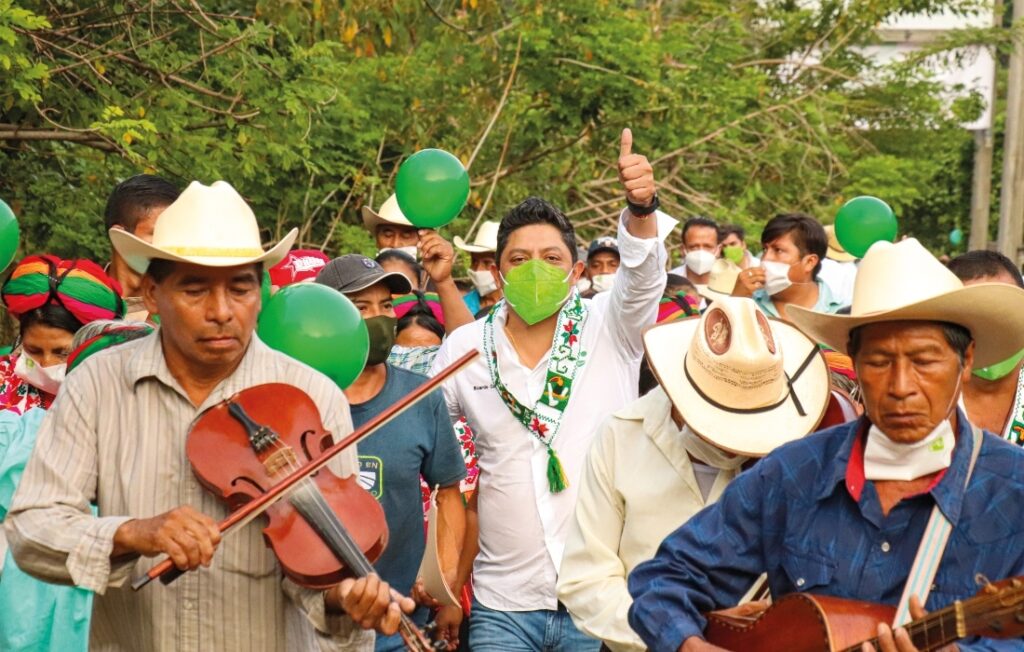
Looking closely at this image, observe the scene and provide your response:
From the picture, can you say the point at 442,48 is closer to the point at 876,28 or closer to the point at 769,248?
the point at 769,248

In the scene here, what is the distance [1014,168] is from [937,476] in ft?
64.0

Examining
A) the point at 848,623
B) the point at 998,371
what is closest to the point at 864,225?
the point at 998,371

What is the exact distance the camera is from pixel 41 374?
6230 mm

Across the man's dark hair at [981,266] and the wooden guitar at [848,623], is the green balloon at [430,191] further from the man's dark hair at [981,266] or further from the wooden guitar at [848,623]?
the wooden guitar at [848,623]

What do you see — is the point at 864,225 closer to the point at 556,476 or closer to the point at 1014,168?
the point at 556,476

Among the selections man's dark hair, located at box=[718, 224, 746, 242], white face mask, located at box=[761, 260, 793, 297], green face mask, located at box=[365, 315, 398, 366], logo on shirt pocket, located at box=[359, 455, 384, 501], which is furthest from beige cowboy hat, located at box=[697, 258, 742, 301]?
logo on shirt pocket, located at box=[359, 455, 384, 501]

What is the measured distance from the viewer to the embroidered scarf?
6184mm

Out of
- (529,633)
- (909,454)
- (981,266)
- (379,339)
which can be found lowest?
(529,633)

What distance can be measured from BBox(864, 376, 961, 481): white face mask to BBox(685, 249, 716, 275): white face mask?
8831 mm

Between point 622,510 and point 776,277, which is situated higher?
point 776,277

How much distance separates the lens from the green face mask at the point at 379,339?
610 centimetres

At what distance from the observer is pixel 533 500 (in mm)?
6203

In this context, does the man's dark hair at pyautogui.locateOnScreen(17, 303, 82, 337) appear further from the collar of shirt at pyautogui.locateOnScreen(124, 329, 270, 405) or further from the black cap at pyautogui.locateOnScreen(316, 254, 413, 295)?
the collar of shirt at pyautogui.locateOnScreen(124, 329, 270, 405)

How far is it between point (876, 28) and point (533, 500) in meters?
16.2
